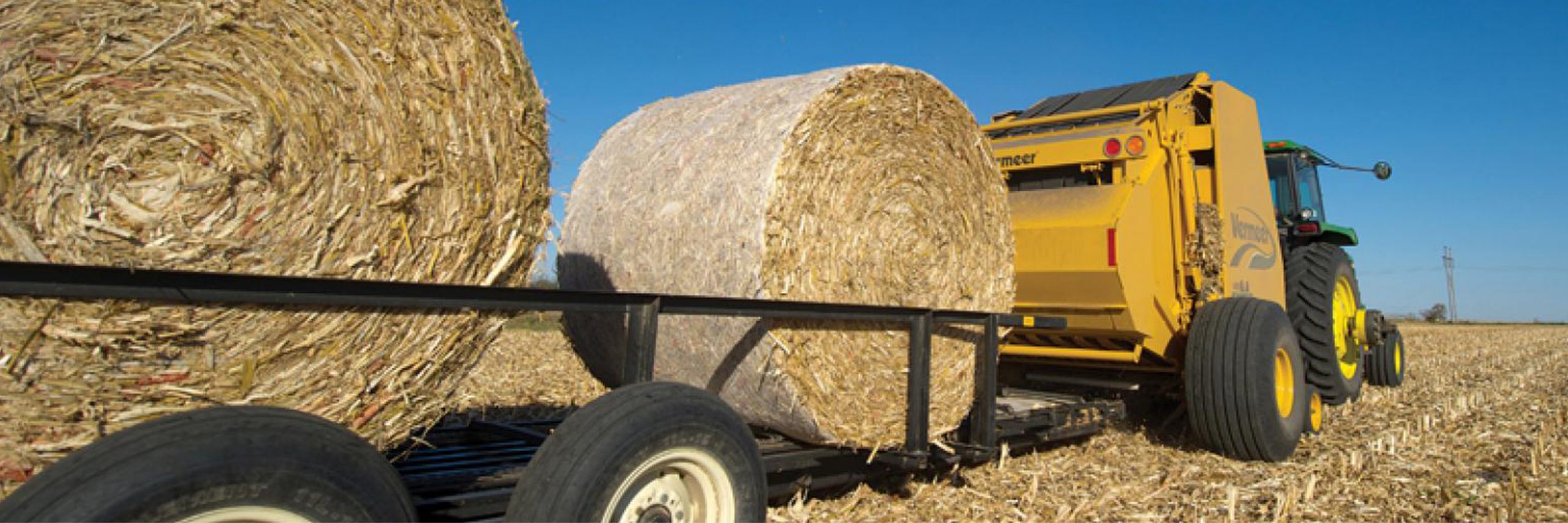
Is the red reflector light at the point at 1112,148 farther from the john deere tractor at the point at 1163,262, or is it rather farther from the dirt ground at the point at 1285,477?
the dirt ground at the point at 1285,477

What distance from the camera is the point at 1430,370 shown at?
12.7m

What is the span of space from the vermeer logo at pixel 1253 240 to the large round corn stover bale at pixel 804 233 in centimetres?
256

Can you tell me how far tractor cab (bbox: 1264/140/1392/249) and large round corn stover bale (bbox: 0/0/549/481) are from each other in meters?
7.63

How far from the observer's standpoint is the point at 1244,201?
21.2ft

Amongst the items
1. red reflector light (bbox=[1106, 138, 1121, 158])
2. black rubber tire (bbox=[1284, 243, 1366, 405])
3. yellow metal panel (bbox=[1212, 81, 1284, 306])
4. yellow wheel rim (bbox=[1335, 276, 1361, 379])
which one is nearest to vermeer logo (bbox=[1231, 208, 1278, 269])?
yellow metal panel (bbox=[1212, 81, 1284, 306])

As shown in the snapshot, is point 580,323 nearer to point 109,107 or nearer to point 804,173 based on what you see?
point 804,173

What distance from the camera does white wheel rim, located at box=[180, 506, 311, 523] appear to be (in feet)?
6.24

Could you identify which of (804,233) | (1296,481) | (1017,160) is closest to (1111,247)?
(1017,160)

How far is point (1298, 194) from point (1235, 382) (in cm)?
393

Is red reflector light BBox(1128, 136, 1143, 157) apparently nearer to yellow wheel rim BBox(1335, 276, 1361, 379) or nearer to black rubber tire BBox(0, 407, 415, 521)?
yellow wheel rim BBox(1335, 276, 1361, 379)

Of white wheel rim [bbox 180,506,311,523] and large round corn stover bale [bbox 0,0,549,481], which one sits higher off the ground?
large round corn stover bale [bbox 0,0,549,481]

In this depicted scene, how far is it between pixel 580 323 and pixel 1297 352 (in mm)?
4676

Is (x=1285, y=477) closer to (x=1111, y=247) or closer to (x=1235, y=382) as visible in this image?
(x=1235, y=382)

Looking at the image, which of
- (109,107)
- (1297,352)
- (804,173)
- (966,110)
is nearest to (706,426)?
(804,173)
